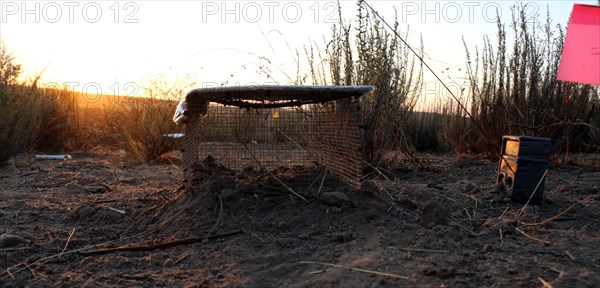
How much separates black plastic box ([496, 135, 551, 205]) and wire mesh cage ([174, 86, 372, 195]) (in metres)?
0.96

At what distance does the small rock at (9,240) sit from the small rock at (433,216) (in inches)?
→ 85.6

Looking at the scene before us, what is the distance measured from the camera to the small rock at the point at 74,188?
4.50 m

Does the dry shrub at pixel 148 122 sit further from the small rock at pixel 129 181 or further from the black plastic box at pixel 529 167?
the black plastic box at pixel 529 167

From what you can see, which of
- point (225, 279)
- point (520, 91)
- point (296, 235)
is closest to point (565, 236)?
point (296, 235)

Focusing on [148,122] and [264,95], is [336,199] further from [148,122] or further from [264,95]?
[148,122]

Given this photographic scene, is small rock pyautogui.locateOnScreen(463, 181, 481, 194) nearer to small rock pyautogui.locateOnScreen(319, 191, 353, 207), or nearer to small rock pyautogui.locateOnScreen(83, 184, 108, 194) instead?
small rock pyautogui.locateOnScreen(319, 191, 353, 207)

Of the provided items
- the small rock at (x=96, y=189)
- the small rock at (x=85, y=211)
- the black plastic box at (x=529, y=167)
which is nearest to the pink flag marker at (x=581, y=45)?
the black plastic box at (x=529, y=167)

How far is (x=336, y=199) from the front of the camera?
118 inches

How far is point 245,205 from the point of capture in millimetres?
3123

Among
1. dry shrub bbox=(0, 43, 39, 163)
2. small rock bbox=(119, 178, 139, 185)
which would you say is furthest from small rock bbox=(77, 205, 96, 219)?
dry shrub bbox=(0, 43, 39, 163)

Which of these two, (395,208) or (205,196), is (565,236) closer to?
(395,208)

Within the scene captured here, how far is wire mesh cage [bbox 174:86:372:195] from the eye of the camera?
329 cm

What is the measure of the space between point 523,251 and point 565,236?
356 mm

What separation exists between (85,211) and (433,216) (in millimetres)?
2243
